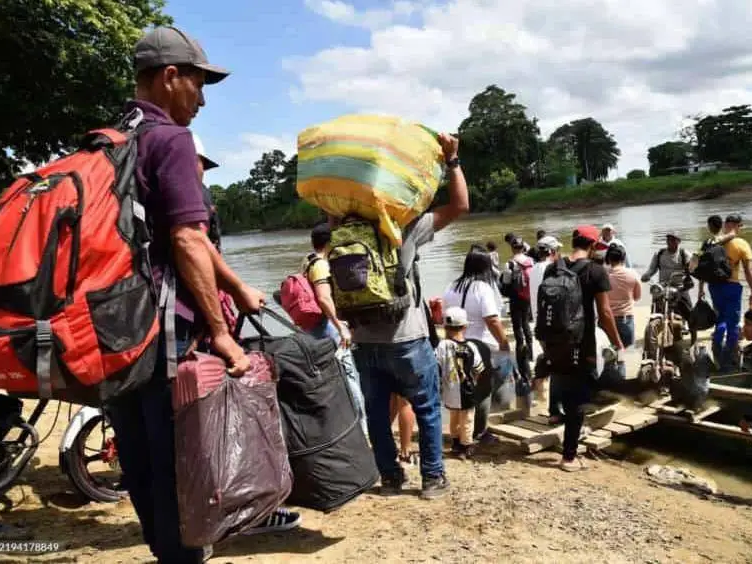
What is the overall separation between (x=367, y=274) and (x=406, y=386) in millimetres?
730

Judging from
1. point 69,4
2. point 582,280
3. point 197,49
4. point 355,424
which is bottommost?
point 355,424

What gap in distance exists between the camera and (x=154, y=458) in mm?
2279

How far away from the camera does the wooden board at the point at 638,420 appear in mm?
5535

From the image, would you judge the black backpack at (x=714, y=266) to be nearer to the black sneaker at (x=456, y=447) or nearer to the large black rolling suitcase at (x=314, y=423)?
the black sneaker at (x=456, y=447)

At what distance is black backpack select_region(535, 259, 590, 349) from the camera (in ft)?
15.0

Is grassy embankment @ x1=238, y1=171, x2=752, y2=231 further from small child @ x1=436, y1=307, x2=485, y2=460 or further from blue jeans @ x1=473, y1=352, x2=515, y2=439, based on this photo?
small child @ x1=436, y1=307, x2=485, y2=460

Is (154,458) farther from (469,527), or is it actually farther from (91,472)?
(91,472)

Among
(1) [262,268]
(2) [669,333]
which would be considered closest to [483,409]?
(2) [669,333]

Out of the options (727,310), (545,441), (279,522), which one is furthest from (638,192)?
(279,522)

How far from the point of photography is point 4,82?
29.2 feet

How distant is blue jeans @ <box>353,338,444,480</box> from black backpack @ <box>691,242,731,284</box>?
530cm

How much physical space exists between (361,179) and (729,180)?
73788 mm

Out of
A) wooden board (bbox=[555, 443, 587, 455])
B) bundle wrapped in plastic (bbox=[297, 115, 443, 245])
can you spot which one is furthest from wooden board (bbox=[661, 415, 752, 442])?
bundle wrapped in plastic (bbox=[297, 115, 443, 245])

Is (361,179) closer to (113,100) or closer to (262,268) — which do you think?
(113,100)
